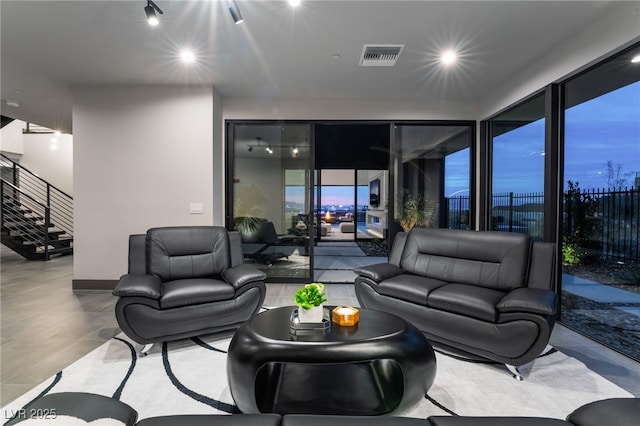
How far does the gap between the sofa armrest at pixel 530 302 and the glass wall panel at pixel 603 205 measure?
877mm

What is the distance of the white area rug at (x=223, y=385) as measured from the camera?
1.87 meters

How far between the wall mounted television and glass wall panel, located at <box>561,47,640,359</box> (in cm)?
703

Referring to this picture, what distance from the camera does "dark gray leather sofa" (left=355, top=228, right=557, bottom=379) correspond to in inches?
87.0

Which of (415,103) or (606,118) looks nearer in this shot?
(606,118)

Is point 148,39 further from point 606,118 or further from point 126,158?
point 606,118

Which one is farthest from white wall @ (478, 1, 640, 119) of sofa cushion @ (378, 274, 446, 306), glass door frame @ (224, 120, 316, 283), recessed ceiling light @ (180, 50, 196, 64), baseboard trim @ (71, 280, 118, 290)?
baseboard trim @ (71, 280, 118, 290)

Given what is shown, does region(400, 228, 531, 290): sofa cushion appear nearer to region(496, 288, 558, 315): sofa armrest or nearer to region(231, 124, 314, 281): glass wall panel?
region(496, 288, 558, 315): sofa armrest

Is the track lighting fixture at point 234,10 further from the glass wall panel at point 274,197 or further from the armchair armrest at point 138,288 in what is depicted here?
the glass wall panel at point 274,197

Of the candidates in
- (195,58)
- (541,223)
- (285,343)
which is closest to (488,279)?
(541,223)

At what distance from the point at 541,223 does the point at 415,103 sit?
2.46 meters

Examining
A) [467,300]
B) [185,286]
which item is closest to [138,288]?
[185,286]

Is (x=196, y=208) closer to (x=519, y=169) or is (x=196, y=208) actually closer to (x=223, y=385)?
(x=223, y=385)

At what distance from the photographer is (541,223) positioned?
11.5 feet

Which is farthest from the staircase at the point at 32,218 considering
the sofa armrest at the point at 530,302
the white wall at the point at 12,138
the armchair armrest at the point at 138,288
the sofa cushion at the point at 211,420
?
the sofa armrest at the point at 530,302
